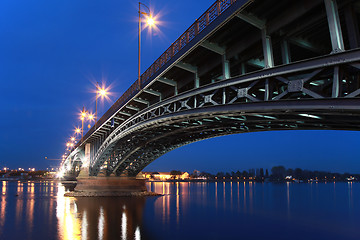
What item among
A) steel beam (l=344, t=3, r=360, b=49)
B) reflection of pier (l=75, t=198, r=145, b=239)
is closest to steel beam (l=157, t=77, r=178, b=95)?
reflection of pier (l=75, t=198, r=145, b=239)

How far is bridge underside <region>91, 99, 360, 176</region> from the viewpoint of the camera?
372 inches

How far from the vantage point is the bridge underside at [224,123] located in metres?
9.44

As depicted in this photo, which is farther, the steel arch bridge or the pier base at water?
the pier base at water

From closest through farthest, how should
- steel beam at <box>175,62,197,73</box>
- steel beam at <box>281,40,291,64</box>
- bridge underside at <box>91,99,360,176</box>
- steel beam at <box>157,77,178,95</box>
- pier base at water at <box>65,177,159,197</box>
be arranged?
bridge underside at <box>91,99,360,176</box> → steel beam at <box>281,40,291,64</box> → steel beam at <box>175,62,197,73</box> → steel beam at <box>157,77,178,95</box> → pier base at water at <box>65,177,159,197</box>

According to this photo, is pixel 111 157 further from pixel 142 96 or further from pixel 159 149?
pixel 142 96

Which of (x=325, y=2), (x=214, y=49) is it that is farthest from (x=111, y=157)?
(x=325, y=2)

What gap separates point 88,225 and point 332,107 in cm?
1834

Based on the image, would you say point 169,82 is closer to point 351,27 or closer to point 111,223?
point 111,223

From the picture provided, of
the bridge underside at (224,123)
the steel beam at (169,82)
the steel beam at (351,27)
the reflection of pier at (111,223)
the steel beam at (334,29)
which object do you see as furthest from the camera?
the steel beam at (169,82)

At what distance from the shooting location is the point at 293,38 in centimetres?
1148

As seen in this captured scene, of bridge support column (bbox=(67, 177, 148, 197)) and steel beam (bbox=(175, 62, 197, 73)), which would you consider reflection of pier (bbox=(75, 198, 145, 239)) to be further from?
bridge support column (bbox=(67, 177, 148, 197))

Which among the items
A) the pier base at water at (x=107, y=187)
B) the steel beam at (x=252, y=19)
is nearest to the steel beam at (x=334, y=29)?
the steel beam at (x=252, y=19)

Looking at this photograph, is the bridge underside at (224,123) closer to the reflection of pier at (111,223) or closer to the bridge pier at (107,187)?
the bridge pier at (107,187)

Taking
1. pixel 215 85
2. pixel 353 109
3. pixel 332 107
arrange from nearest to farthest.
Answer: pixel 353 109, pixel 332 107, pixel 215 85
